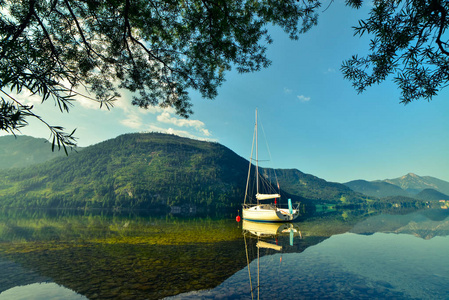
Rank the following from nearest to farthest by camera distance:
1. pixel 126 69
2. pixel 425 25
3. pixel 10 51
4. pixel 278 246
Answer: pixel 10 51, pixel 425 25, pixel 126 69, pixel 278 246

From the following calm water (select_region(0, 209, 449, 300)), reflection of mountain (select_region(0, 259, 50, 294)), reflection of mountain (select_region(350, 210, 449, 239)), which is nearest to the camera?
calm water (select_region(0, 209, 449, 300))

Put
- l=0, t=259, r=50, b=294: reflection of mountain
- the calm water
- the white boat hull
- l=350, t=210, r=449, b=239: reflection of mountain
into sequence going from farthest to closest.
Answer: the white boat hull → l=350, t=210, r=449, b=239: reflection of mountain → l=0, t=259, r=50, b=294: reflection of mountain → the calm water

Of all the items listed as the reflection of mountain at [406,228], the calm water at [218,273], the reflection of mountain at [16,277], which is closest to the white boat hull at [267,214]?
the reflection of mountain at [406,228]

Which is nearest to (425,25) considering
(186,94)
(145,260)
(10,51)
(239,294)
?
(186,94)

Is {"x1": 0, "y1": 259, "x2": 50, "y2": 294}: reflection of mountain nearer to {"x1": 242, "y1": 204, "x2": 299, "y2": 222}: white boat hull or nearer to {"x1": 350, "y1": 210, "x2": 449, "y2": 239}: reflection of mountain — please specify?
{"x1": 242, "y1": 204, "x2": 299, "y2": 222}: white boat hull

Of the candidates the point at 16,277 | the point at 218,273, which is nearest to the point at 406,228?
the point at 218,273

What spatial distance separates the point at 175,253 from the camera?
1596 cm

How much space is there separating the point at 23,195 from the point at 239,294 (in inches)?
10007

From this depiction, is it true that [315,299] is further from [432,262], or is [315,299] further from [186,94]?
[432,262]

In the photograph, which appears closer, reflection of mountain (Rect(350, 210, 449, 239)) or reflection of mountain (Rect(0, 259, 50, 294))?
reflection of mountain (Rect(0, 259, 50, 294))

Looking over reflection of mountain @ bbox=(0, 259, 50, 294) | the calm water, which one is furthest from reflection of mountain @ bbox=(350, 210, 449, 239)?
reflection of mountain @ bbox=(0, 259, 50, 294)

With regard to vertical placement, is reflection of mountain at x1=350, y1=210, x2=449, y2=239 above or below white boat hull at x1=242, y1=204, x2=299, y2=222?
below

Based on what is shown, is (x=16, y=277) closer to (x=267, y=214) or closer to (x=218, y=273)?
(x=218, y=273)

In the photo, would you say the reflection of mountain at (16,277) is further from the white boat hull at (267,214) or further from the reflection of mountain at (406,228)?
the reflection of mountain at (406,228)
